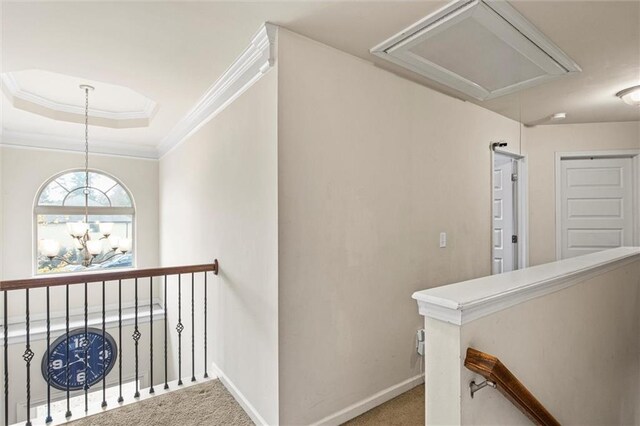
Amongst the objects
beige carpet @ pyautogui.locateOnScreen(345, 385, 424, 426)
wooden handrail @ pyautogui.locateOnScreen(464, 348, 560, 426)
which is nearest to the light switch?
beige carpet @ pyautogui.locateOnScreen(345, 385, 424, 426)

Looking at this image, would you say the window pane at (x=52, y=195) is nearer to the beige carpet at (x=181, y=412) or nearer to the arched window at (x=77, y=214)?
the arched window at (x=77, y=214)

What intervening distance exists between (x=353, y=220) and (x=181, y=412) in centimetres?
175

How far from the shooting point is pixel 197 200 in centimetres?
332

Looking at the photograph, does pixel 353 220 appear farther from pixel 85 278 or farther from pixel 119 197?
pixel 119 197

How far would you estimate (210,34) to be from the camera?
186 cm

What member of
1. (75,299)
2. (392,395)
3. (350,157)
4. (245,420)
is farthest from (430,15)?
(75,299)

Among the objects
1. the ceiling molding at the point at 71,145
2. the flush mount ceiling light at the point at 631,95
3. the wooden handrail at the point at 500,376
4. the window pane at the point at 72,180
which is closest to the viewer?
the wooden handrail at the point at 500,376

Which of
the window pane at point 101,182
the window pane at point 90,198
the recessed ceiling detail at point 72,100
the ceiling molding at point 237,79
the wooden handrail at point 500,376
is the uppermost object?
the recessed ceiling detail at point 72,100

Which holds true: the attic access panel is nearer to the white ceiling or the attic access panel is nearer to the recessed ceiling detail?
the white ceiling

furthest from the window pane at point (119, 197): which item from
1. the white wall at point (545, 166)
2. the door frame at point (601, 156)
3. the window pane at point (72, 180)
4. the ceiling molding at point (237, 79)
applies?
the door frame at point (601, 156)

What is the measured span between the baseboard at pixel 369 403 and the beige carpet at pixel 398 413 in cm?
3

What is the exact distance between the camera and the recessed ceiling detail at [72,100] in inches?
112

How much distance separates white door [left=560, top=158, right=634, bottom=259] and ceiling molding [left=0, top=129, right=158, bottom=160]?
5.69 meters

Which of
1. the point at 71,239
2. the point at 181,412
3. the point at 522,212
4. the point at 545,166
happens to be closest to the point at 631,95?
the point at 545,166
